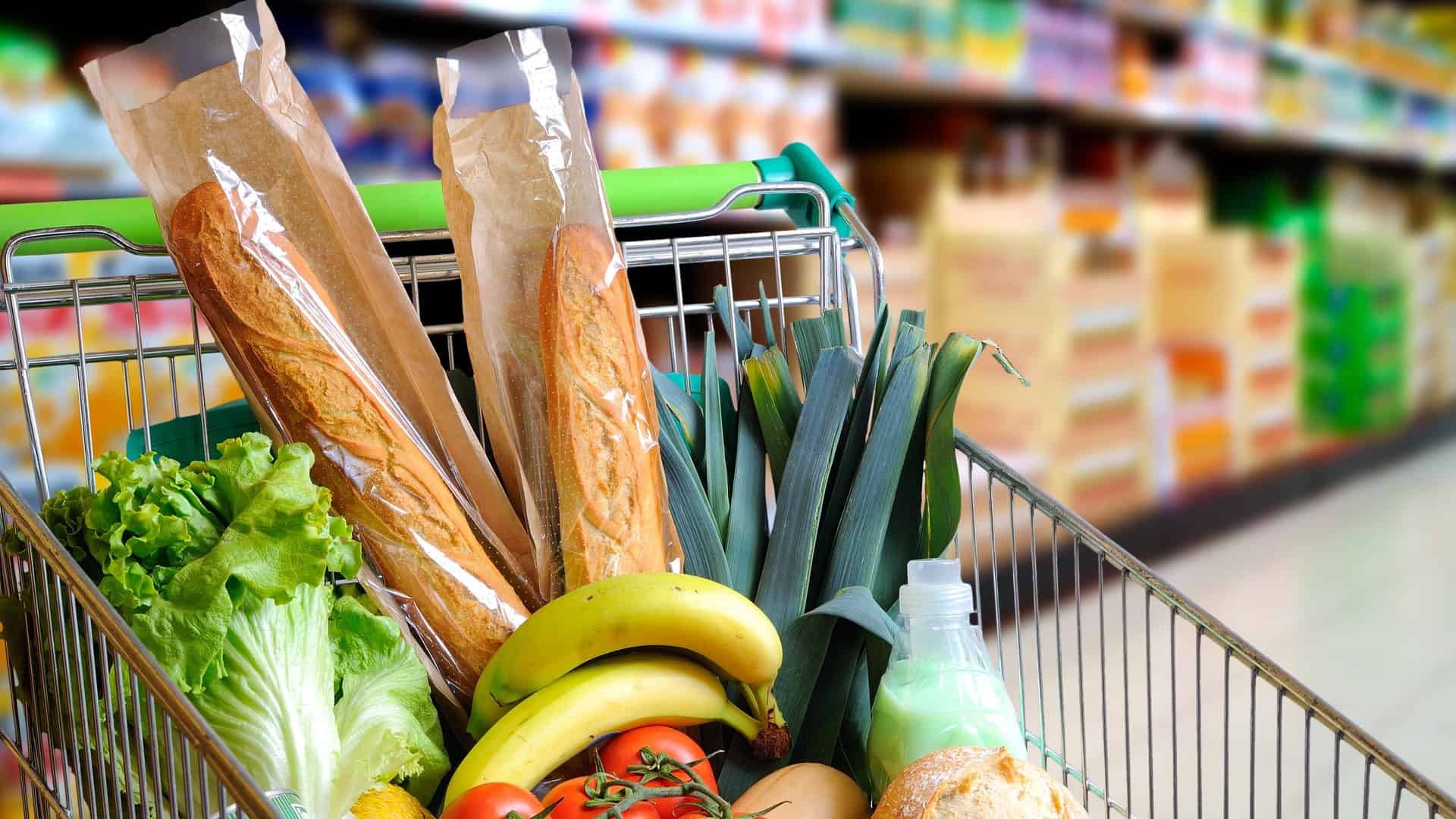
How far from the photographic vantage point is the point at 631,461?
1.05 meters

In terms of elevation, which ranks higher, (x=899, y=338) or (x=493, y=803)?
(x=899, y=338)

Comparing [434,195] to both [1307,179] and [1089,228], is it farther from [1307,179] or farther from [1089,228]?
[1307,179]

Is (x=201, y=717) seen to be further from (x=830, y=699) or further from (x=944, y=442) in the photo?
(x=944, y=442)

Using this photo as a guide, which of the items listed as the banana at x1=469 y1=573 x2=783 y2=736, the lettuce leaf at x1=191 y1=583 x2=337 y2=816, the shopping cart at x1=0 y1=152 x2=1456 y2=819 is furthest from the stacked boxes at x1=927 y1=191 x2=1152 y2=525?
the lettuce leaf at x1=191 y1=583 x2=337 y2=816

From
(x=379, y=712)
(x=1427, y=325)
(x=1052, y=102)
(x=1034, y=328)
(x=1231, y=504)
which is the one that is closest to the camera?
(x=379, y=712)

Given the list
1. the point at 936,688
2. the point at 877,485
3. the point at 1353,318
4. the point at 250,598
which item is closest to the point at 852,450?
the point at 877,485

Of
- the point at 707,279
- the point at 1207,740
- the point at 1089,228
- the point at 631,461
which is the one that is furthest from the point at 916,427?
the point at 1089,228

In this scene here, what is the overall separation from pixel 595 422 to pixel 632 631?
199 mm

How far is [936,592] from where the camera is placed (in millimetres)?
917

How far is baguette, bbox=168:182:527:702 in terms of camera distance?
3.11ft

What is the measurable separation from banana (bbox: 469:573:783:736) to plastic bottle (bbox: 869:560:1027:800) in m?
0.09

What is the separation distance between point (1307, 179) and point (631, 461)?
Result: 5.60 metres

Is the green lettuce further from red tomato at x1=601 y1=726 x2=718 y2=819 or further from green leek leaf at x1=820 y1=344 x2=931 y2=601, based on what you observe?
green leek leaf at x1=820 y1=344 x2=931 y2=601

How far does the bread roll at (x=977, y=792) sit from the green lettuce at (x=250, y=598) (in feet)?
1.11
